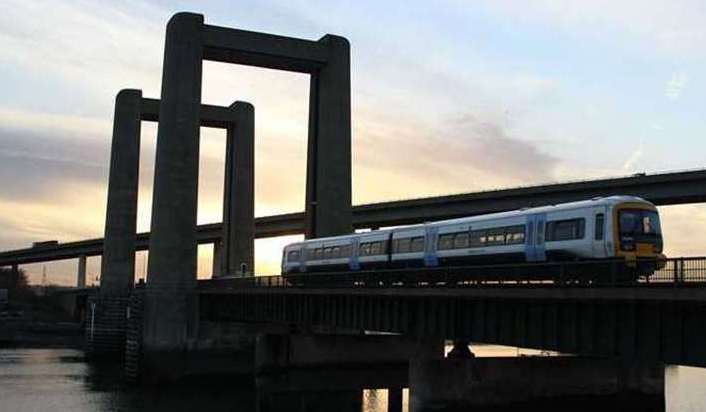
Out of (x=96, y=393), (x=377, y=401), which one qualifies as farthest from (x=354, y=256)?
(x=96, y=393)

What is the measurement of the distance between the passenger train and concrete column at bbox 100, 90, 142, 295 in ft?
188

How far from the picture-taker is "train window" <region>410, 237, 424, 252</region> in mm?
45428

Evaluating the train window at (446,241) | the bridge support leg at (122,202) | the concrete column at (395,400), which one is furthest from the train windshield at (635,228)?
the bridge support leg at (122,202)

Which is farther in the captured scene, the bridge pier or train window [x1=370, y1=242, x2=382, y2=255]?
train window [x1=370, y1=242, x2=382, y2=255]

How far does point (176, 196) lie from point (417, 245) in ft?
114

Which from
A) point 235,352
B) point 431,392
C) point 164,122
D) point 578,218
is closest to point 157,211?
point 164,122

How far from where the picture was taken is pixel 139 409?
52.9m

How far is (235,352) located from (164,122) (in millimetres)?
21911

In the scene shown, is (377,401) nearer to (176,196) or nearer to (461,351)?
(461,351)

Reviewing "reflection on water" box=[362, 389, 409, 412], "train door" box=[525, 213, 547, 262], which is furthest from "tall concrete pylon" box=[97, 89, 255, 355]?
"train door" box=[525, 213, 547, 262]

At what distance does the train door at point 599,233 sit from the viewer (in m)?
31.9

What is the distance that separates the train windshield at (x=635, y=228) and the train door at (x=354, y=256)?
2367 centimetres

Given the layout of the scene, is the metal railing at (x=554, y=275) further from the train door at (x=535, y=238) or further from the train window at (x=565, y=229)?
the train window at (x=565, y=229)

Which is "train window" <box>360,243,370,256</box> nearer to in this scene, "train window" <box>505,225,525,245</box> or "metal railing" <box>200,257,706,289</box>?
"metal railing" <box>200,257,706,289</box>
